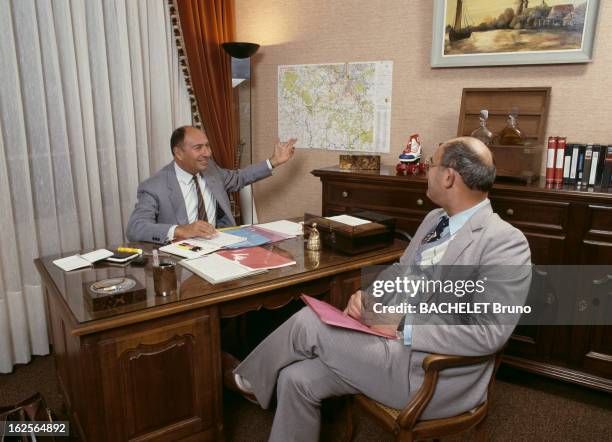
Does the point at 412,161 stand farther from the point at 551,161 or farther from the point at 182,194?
the point at 182,194

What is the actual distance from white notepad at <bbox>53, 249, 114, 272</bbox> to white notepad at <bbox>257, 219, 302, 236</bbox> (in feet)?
2.91

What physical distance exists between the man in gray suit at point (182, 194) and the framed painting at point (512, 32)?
1753 millimetres

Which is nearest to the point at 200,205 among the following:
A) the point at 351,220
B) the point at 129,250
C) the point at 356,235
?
the point at 129,250

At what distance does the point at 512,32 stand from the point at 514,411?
2306mm

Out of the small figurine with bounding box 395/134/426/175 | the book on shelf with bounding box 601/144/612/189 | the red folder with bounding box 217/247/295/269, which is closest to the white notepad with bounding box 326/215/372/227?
the red folder with bounding box 217/247/295/269

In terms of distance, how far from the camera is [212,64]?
3.99 m

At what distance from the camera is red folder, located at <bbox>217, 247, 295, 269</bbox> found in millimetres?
2166

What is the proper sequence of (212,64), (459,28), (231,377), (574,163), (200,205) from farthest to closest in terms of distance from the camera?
1. (212,64)
2. (459,28)
3. (200,205)
4. (574,163)
5. (231,377)

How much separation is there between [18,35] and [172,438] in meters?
2.51

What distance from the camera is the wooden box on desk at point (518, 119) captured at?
2.80m

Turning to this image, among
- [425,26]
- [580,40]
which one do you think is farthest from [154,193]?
[580,40]

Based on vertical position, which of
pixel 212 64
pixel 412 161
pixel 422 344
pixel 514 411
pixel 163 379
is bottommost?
pixel 514 411

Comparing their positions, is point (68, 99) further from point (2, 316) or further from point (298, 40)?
point (298, 40)

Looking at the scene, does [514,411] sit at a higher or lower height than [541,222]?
lower
